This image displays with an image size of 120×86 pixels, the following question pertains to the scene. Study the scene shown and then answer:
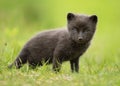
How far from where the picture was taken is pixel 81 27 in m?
11.1

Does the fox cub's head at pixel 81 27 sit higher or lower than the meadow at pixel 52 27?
higher

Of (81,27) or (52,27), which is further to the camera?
(52,27)

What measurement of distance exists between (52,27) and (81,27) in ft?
27.6

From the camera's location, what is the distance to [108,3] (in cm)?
2242

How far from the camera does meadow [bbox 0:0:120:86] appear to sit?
9.34 m

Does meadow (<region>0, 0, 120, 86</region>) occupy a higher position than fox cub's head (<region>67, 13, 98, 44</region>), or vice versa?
fox cub's head (<region>67, 13, 98, 44</region>)

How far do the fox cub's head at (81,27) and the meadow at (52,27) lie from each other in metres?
0.54

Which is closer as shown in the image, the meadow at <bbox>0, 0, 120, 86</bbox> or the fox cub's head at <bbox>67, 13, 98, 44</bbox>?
the meadow at <bbox>0, 0, 120, 86</bbox>

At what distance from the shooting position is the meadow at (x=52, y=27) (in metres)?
9.34

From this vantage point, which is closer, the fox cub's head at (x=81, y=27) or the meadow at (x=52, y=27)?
the meadow at (x=52, y=27)

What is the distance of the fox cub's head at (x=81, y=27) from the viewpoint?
11.1 m

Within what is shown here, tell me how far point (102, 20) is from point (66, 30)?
9422 mm

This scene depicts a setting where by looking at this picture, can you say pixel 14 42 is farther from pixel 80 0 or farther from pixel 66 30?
pixel 80 0

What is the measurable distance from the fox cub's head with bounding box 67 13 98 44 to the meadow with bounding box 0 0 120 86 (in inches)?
21.1
